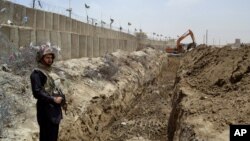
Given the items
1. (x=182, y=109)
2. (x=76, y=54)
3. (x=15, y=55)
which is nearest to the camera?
(x=182, y=109)

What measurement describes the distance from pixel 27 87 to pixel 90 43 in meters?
8.34

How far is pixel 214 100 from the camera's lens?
25.7 ft

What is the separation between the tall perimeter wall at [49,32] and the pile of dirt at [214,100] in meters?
4.83

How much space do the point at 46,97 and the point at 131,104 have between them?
1000 cm

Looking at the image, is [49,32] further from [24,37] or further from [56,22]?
[56,22]

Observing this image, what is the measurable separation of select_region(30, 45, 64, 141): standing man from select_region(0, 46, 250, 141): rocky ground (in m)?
1.64

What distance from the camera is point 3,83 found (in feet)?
27.0

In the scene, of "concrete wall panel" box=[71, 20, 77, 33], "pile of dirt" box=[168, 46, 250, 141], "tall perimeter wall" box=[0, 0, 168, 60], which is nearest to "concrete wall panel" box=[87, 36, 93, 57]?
"tall perimeter wall" box=[0, 0, 168, 60]

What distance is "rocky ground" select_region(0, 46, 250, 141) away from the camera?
6852 millimetres

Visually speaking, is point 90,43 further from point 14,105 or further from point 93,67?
point 14,105

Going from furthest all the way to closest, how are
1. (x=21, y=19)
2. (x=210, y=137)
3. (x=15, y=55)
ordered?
(x=21, y=19) < (x=15, y=55) < (x=210, y=137)

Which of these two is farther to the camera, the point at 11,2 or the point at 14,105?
the point at 11,2

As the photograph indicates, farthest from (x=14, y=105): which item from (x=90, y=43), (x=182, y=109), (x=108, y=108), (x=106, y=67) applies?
(x=90, y=43)

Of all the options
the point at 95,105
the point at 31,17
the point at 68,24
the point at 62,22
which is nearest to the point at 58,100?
the point at 95,105
